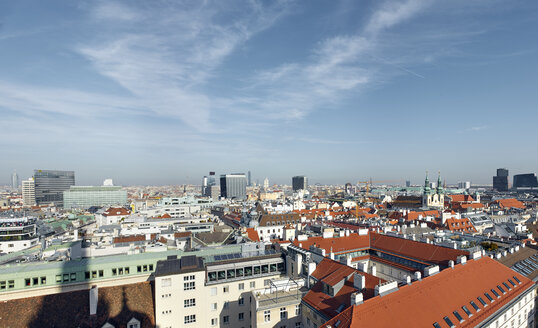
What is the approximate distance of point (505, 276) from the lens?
39.4 m

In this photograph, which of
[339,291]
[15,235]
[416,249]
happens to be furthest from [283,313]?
[15,235]

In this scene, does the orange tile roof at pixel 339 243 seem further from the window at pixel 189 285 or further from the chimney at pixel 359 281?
the window at pixel 189 285

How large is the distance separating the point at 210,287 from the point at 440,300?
92.1ft

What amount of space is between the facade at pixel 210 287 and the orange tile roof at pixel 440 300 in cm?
1593

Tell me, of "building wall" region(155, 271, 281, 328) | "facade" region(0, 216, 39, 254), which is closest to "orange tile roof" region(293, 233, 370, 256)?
"building wall" region(155, 271, 281, 328)

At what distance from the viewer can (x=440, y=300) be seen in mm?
30016

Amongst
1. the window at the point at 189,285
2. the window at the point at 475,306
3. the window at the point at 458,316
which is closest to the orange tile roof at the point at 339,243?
the window at the point at 189,285

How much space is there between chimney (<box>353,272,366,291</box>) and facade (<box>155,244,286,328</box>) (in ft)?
39.2

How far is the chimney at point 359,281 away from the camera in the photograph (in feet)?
101

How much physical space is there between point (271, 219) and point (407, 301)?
90646 millimetres

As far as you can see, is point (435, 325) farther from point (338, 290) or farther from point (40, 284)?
point (40, 284)

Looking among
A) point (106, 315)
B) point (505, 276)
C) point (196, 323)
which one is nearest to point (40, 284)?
point (106, 315)

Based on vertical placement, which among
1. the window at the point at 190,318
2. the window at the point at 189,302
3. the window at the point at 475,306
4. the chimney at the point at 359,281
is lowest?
the window at the point at 190,318

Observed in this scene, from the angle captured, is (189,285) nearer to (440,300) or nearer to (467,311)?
(440,300)
